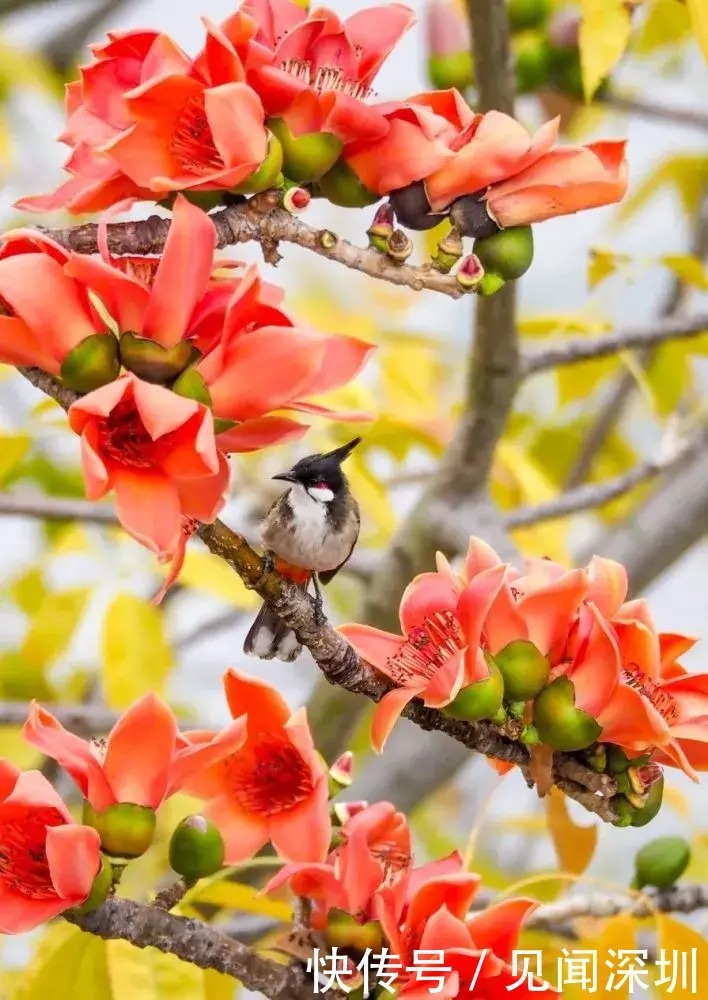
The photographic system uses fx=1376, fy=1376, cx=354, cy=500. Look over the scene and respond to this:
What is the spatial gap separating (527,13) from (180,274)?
30.0 inches

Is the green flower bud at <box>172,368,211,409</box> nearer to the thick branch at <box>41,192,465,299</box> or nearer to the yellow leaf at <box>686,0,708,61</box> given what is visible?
the thick branch at <box>41,192,465,299</box>

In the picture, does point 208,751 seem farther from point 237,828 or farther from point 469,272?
point 469,272

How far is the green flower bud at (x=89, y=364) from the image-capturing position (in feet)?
1.41

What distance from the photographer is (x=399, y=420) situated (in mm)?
1136

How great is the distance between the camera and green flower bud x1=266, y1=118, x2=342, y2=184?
19.2 inches

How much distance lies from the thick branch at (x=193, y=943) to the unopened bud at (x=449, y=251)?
0.27 metres

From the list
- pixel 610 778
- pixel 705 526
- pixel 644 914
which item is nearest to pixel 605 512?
pixel 705 526

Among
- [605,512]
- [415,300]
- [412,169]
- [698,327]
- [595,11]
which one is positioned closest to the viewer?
[412,169]

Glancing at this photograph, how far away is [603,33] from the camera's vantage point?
67cm

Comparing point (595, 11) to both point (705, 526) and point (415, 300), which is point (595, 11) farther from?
point (415, 300)

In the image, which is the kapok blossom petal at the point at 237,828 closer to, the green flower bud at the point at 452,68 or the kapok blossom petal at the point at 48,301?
the kapok blossom petal at the point at 48,301

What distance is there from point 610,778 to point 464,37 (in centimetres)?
69

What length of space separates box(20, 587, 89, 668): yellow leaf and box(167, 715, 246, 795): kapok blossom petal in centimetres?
72

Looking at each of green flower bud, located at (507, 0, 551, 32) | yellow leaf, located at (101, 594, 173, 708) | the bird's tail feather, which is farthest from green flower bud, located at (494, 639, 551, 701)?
green flower bud, located at (507, 0, 551, 32)
